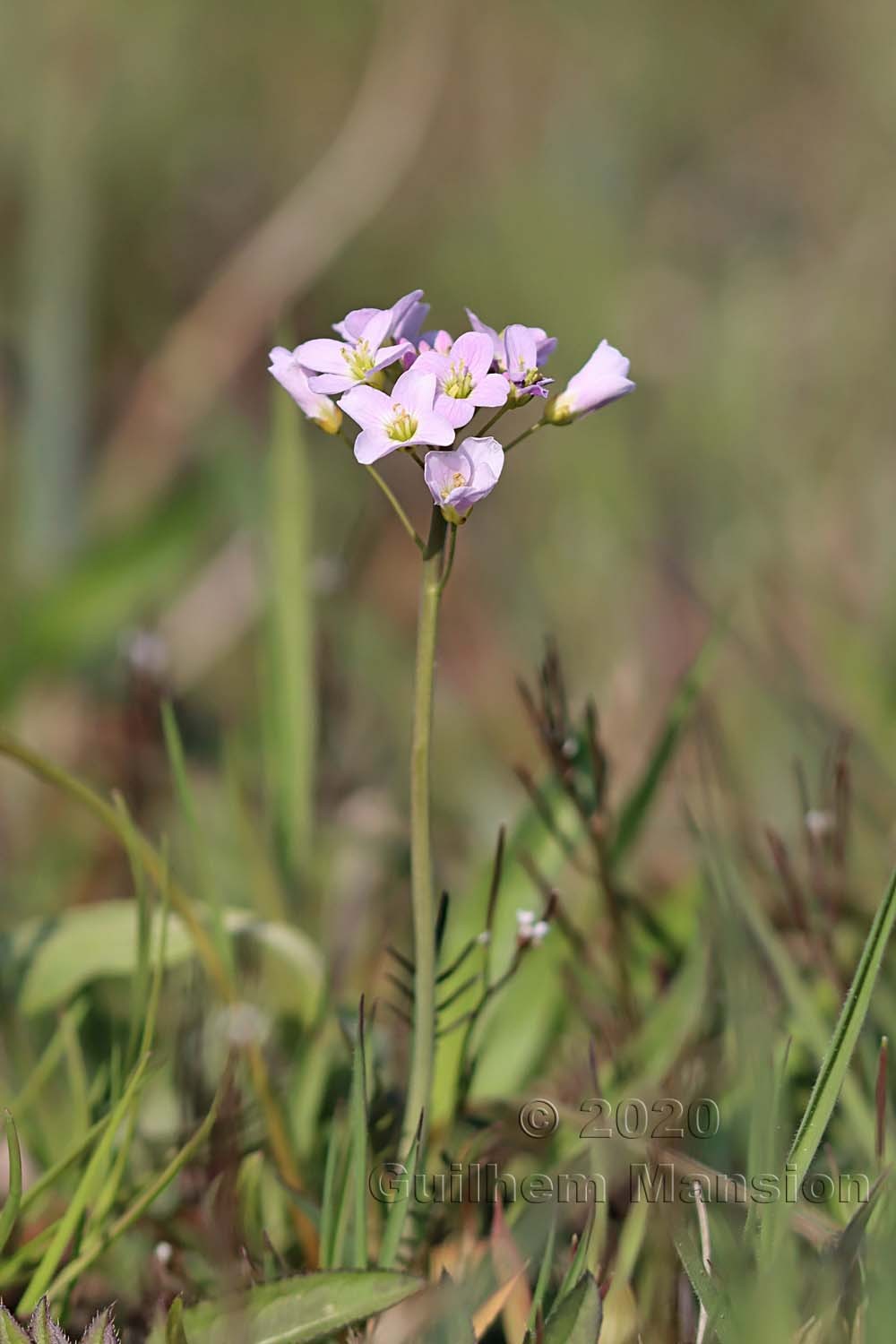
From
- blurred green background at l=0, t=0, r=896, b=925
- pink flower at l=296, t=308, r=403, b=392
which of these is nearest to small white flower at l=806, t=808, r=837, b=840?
blurred green background at l=0, t=0, r=896, b=925

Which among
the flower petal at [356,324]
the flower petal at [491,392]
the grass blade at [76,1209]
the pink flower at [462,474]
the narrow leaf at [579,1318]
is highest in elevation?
the flower petal at [356,324]

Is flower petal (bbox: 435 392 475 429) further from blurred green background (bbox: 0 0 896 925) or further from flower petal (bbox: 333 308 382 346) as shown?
blurred green background (bbox: 0 0 896 925)

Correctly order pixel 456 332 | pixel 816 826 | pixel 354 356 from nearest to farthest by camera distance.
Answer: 1. pixel 354 356
2. pixel 816 826
3. pixel 456 332

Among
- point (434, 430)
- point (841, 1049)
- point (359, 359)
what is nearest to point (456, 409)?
point (434, 430)

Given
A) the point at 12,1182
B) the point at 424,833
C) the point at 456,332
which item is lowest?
the point at 12,1182

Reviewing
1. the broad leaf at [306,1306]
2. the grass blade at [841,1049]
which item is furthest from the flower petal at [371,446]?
the broad leaf at [306,1306]

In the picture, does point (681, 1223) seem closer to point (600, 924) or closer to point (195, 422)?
point (600, 924)

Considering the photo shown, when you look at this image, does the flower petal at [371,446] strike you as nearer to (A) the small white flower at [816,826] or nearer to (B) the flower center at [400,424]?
(B) the flower center at [400,424]

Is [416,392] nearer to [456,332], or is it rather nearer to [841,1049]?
[841,1049]
